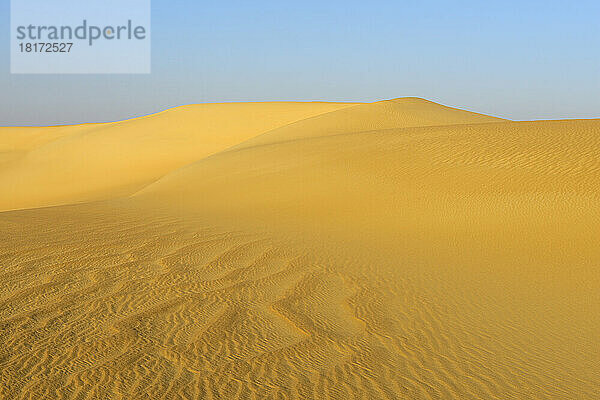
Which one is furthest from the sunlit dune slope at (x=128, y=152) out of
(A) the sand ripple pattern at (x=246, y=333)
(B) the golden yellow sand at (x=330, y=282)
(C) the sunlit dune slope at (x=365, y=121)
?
(A) the sand ripple pattern at (x=246, y=333)

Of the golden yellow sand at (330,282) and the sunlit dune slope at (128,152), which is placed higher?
the sunlit dune slope at (128,152)

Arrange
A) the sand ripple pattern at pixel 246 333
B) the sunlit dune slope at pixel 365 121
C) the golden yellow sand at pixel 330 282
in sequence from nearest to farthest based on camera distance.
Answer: the sand ripple pattern at pixel 246 333 → the golden yellow sand at pixel 330 282 → the sunlit dune slope at pixel 365 121

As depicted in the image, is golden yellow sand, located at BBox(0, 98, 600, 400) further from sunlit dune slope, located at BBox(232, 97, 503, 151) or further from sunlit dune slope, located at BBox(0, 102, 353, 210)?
sunlit dune slope, located at BBox(0, 102, 353, 210)

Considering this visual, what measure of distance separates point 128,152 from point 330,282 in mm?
32243

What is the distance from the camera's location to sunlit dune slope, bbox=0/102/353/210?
24397 mm

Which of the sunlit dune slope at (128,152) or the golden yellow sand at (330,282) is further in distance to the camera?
the sunlit dune slope at (128,152)

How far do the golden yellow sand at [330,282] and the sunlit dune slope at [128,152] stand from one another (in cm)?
1152

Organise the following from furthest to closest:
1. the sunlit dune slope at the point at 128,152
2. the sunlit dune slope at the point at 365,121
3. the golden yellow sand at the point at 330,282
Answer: the sunlit dune slope at the point at 128,152, the sunlit dune slope at the point at 365,121, the golden yellow sand at the point at 330,282

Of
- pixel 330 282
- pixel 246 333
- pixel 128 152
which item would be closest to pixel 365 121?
pixel 128 152

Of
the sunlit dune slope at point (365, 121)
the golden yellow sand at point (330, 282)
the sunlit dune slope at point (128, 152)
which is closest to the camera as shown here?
the golden yellow sand at point (330, 282)

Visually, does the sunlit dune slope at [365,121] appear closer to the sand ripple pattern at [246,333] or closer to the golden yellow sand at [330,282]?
the golden yellow sand at [330,282]

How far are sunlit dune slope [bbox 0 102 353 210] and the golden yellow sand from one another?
11520 millimetres

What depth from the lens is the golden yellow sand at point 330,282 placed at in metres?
3.51

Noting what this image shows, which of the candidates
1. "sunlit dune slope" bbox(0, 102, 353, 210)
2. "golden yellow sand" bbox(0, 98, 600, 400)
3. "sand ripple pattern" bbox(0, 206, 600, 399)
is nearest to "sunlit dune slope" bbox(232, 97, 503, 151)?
"sunlit dune slope" bbox(0, 102, 353, 210)
